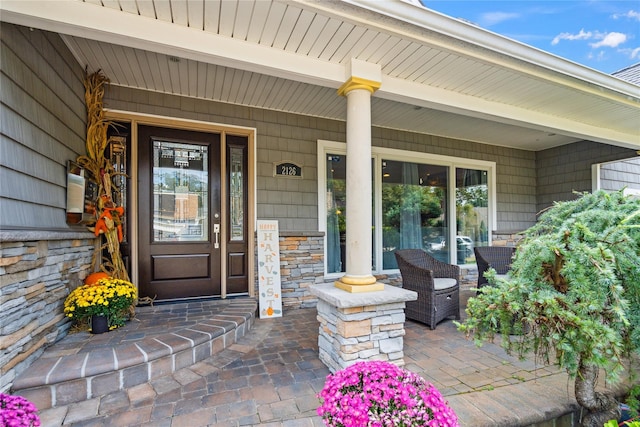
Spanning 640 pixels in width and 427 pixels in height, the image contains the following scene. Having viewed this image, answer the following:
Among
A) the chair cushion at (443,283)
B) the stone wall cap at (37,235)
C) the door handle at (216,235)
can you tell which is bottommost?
the chair cushion at (443,283)

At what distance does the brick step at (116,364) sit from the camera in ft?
6.37

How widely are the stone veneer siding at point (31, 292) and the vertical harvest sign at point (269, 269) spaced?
1871mm

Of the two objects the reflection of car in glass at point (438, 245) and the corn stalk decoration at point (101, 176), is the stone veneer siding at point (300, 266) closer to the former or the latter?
the corn stalk decoration at point (101, 176)

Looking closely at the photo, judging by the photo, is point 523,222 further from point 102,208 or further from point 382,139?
point 102,208

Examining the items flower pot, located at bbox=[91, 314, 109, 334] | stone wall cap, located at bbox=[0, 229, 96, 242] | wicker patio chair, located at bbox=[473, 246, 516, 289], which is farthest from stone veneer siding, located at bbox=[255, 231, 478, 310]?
wicker patio chair, located at bbox=[473, 246, 516, 289]

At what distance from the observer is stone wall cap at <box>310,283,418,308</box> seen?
7.72 feet

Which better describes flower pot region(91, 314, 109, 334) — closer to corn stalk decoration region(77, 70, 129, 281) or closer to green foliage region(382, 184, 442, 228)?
corn stalk decoration region(77, 70, 129, 281)

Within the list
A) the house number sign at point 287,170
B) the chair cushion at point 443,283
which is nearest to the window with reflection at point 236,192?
the house number sign at point 287,170

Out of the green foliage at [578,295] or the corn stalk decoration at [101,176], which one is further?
the corn stalk decoration at [101,176]

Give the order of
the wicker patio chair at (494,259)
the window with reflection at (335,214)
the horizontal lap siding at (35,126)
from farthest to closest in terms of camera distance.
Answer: the window with reflection at (335,214) < the wicker patio chair at (494,259) < the horizontal lap siding at (35,126)

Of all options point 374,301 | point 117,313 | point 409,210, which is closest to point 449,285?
point 374,301

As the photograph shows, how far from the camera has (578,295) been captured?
1431mm

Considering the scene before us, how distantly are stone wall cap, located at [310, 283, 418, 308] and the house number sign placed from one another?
202 centimetres

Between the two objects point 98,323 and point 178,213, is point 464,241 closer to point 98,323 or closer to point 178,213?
point 178,213
